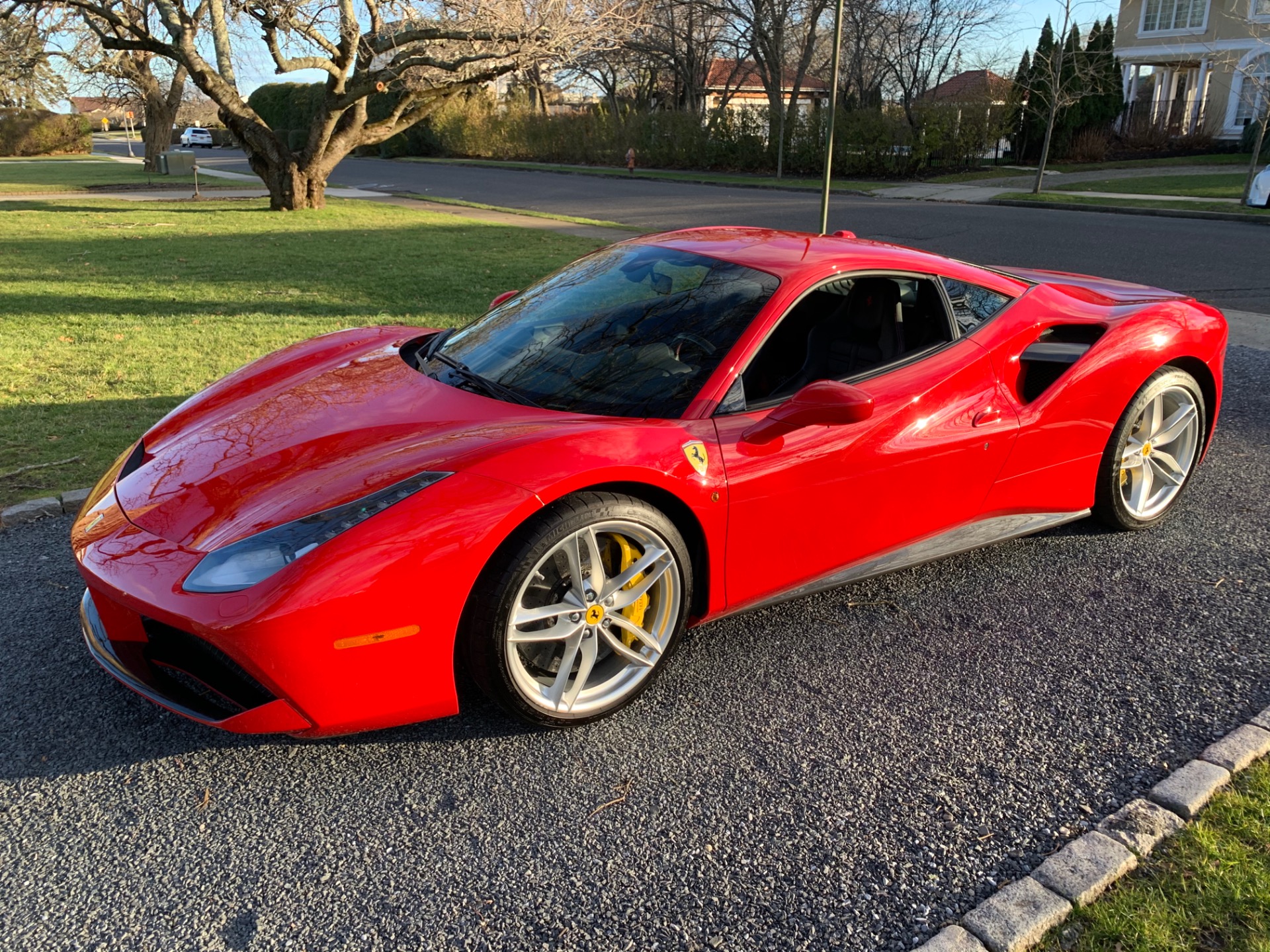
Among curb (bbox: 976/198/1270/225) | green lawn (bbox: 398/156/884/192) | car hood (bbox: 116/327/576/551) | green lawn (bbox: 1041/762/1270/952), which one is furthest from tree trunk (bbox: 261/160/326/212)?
green lawn (bbox: 1041/762/1270/952)

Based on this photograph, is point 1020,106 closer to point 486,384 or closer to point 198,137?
point 486,384

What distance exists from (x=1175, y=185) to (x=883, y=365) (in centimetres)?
2400

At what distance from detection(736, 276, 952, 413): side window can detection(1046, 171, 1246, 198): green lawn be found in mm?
20877

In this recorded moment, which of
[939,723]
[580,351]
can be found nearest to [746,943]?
[939,723]

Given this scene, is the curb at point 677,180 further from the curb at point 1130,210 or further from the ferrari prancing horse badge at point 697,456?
the ferrari prancing horse badge at point 697,456

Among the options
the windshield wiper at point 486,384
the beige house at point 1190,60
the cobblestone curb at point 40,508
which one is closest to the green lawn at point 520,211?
the cobblestone curb at point 40,508

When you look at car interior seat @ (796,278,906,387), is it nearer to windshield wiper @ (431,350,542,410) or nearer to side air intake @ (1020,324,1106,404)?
side air intake @ (1020,324,1106,404)

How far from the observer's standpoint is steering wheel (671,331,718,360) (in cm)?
304

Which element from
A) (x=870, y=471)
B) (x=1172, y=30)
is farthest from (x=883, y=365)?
(x=1172, y=30)

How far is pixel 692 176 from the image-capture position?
31.2 m

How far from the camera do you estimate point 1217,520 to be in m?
A: 4.25

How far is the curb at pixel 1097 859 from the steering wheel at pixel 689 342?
173cm

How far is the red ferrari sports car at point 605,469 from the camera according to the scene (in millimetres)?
2369

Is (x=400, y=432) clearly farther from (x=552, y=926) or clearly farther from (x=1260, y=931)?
(x=1260, y=931)
